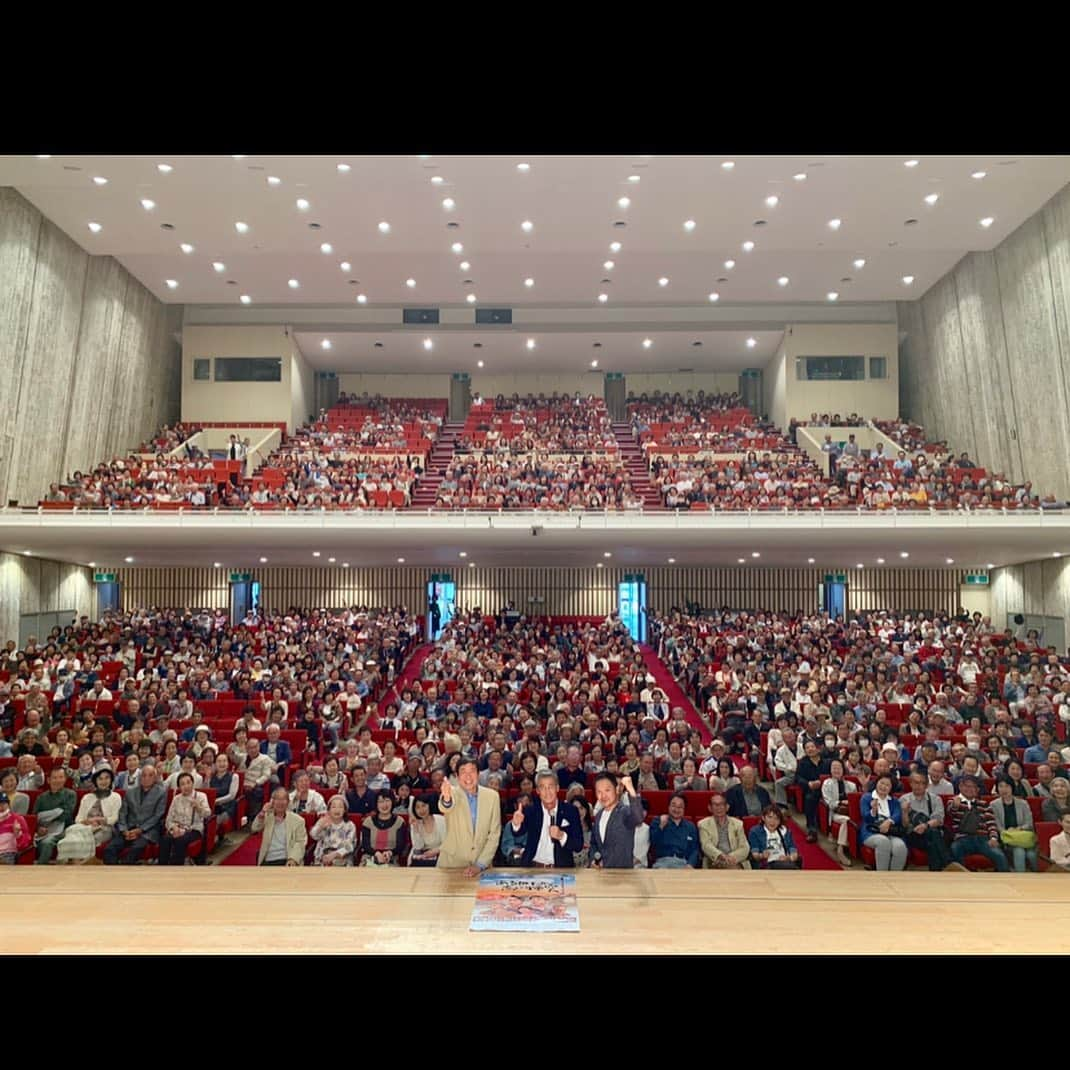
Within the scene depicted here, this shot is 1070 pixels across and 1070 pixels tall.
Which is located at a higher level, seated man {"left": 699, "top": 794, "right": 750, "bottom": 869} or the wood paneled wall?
the wood paneled wall

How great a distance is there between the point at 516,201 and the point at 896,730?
37.6 feet

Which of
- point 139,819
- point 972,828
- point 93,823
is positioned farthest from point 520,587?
point 972,828

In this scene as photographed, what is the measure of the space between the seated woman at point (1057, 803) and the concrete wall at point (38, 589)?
54.7 feet

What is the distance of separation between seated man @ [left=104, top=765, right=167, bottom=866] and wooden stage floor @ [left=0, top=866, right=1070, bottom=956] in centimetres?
114

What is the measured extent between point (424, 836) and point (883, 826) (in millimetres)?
3365

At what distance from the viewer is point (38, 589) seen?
60.0 feet

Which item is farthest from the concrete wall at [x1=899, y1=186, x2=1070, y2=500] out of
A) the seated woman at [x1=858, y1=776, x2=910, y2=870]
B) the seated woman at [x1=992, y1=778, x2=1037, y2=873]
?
the seated woman at [x1=858, y1=776, x2=910, y2=870]

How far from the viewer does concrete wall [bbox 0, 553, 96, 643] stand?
16.8m

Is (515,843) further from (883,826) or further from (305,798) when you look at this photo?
(883,826)

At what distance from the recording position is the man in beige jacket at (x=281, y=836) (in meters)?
6.08

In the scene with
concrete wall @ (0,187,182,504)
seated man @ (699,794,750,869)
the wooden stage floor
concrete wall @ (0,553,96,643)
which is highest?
concrete wall @ (0,187,182,504)

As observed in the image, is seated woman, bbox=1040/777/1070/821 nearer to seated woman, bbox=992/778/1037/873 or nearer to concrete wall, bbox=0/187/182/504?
seated woman, bbox=992/778/1037/873

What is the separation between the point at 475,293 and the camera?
2173 centimetres
